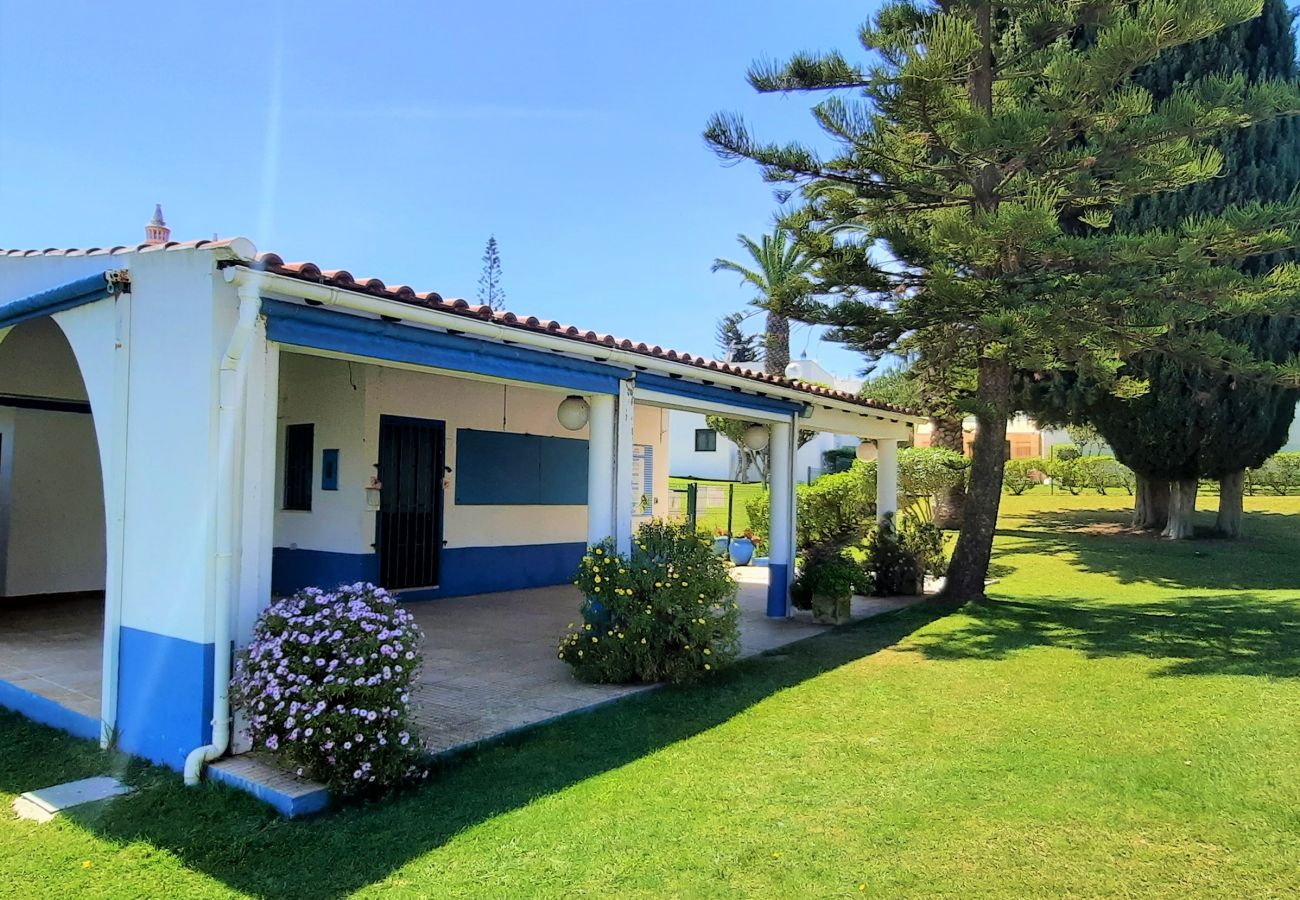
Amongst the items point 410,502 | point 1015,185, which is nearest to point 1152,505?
point 1015,185

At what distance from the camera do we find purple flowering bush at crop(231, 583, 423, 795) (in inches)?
175

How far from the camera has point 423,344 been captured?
5965 millimetres

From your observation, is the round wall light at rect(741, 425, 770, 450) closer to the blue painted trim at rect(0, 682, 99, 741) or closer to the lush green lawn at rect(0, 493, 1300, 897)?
the lush green lawn at rect(0, 493, 1300, 897)

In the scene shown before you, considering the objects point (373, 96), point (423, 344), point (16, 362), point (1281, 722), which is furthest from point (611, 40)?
point (1281, 722)

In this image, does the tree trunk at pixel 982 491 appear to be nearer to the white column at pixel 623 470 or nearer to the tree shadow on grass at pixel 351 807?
the white column at pixel 623 470

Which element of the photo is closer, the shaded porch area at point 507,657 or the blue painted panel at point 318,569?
the shaded porch area at point 507,657

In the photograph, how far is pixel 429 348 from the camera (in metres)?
6.02

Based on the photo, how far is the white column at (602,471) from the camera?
7797 millimetres

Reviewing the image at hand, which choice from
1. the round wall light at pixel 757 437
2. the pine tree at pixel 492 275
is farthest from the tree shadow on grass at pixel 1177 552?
the pine tree at pixel 492 275

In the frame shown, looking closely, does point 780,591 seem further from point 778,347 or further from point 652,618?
point 778,347

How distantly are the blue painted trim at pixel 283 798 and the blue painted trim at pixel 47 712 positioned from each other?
1563mm

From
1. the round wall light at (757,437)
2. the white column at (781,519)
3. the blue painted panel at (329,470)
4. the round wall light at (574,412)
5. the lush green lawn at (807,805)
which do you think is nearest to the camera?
the lush green lawn at (807,805)

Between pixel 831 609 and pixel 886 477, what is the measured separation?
4287mm

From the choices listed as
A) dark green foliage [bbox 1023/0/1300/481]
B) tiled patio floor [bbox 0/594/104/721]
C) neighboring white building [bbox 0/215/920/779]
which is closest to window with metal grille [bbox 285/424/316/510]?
neighboring white building [bbox 0/215/920/779]
